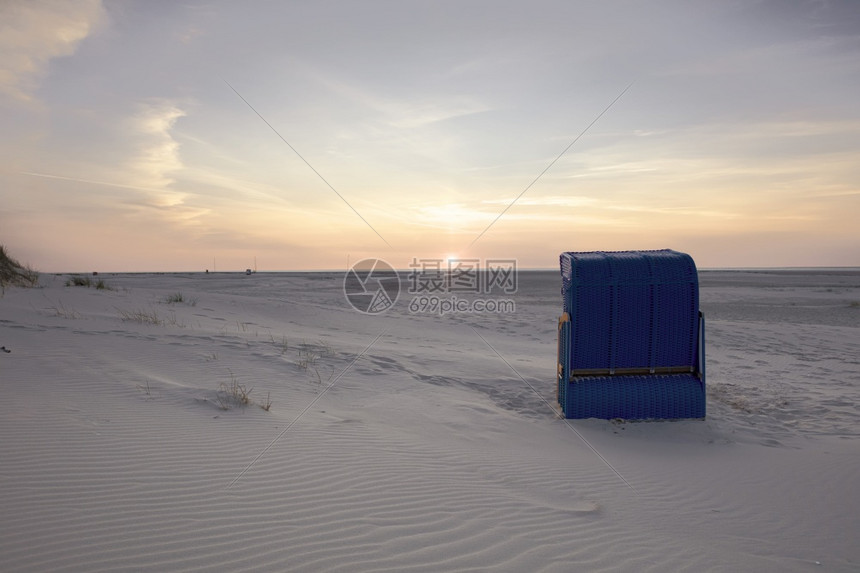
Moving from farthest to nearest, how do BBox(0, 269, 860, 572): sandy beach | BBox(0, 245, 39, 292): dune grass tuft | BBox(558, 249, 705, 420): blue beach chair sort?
BBox(0, 245, 39, 292): dune grass tuft, BBox(558, 249, 705, 420): blue beach chair, BBox(0, 269, 860, 572): sandy beach

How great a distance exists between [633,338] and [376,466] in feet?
14.1

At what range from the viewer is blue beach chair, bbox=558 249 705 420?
7008 millimetres

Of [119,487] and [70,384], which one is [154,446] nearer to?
[119,487]

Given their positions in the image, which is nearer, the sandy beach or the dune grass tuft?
the sandy beach

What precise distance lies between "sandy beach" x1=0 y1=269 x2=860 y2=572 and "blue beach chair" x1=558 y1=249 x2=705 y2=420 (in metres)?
0.35

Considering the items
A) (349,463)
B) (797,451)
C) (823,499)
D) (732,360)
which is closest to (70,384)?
(349,463)

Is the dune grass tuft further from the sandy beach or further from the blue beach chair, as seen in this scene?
the blue beach chair

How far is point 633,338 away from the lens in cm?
710

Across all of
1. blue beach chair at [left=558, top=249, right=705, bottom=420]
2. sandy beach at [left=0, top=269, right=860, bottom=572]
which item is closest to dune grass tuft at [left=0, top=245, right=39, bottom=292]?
sandy beach at [left=0, top=269, right=860, bottom=572]

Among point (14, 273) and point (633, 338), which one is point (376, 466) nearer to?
point (633, 338)

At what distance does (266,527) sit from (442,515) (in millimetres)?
1309

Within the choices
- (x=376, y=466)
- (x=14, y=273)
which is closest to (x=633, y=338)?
(x=376, y=466)

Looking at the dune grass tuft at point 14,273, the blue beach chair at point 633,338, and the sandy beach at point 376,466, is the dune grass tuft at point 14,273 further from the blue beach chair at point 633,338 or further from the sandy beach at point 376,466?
the blue beach chair at point 633,338

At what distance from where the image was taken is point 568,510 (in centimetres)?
417
